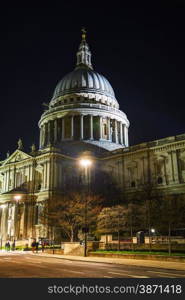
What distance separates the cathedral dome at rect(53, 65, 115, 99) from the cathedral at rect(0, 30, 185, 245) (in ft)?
8.25

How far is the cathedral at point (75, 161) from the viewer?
213 feet

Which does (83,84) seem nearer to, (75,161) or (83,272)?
(75,161)

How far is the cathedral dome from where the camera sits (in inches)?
3888

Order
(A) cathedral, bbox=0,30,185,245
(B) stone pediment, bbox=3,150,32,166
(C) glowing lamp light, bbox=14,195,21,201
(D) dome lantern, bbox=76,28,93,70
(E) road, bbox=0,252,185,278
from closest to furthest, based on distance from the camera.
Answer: (E) road, bbox=0,252,185,278 < (C) glowing lamp light, bbox=14,195,21,201 < (A) cathedral, bbox=0,30,185,245 < (B) stone pediment, bbox=3,150,32,166 < (D) dome lantern, bbox=76,28,93,70

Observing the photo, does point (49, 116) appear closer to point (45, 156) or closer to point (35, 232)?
point (45, 156)

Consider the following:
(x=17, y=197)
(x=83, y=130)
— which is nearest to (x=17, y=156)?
(x=17, y=197)

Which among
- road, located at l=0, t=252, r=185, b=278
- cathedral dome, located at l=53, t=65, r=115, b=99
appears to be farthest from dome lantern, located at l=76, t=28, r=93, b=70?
road, located at l=0, t=252, r=185, b=278

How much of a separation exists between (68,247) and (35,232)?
25.4 meters

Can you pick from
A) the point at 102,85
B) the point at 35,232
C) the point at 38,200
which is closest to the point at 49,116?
the point at 102,85

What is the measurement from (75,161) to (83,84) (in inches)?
1353

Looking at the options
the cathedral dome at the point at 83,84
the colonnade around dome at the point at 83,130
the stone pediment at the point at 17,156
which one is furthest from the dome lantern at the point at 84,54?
the stone pediment at the point at 17,156

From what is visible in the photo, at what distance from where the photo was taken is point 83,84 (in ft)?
328

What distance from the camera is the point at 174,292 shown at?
980 cm

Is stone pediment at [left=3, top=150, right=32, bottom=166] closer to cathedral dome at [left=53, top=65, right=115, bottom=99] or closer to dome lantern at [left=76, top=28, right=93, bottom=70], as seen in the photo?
cathedral dome at [left=53, top=65, right=115, bottom=99]
